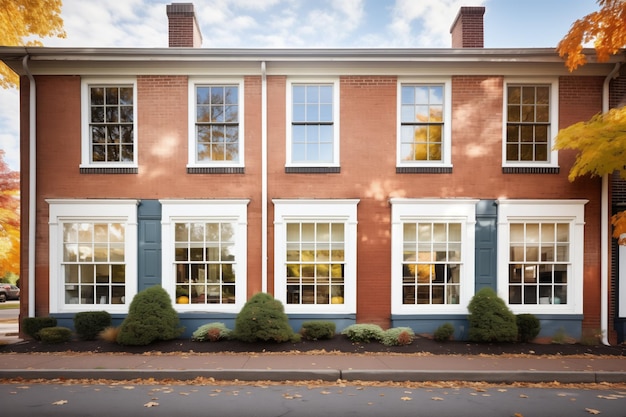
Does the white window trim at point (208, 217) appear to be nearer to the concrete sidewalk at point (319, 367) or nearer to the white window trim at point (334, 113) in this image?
the concrete sidewalk at point (319, 367)

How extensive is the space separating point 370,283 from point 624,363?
5.32m

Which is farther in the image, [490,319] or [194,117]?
[194,117]

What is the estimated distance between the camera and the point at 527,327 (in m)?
8.92

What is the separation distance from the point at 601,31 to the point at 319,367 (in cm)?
875

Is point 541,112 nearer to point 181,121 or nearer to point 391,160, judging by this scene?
point 391,160

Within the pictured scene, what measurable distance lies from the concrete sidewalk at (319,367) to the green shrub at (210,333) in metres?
0.83

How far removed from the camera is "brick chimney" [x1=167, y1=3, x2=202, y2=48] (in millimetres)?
10414

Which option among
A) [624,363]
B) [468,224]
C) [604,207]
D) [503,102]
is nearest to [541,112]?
[503,102]

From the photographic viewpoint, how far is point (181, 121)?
9516 millimetres

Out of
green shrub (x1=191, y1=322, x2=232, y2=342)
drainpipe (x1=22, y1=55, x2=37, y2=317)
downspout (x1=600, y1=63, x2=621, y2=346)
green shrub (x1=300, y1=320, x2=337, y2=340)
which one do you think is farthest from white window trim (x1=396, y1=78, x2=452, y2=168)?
drainpipe (x1=22, y1=55, x2=37, y2=317)

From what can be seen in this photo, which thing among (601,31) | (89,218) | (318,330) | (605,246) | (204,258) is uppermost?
(601,31)

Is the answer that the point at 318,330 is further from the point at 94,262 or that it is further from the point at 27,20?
the point at 27,20

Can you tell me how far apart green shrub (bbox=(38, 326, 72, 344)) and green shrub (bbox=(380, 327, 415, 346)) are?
7.45m

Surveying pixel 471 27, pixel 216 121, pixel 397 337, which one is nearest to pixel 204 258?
pixel 216 121
